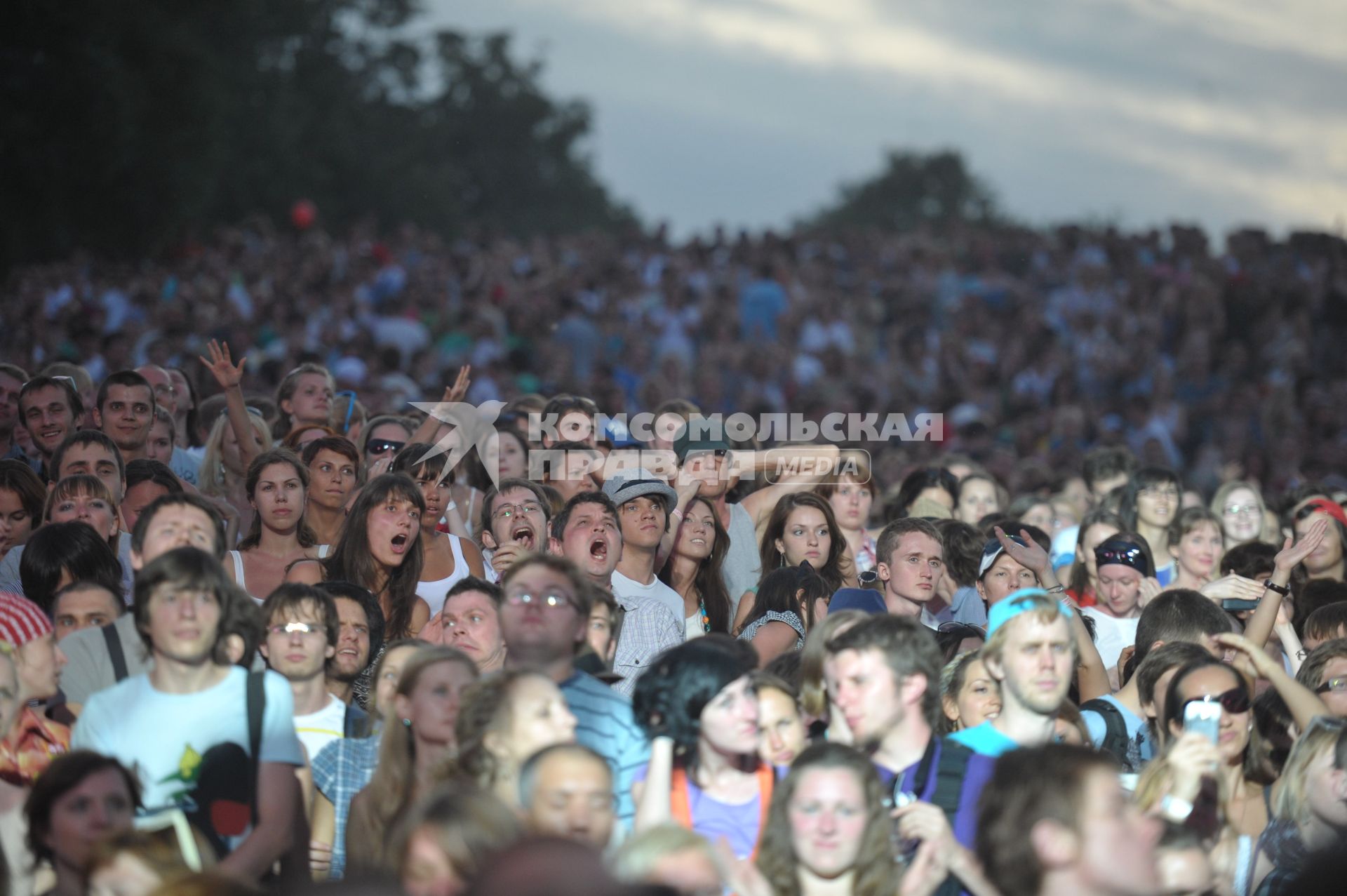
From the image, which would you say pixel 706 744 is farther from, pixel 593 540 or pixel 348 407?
pixel 348 407

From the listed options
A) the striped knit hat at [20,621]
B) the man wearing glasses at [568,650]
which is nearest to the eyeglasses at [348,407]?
the striped knit hat at [20,621]

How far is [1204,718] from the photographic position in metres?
4.91

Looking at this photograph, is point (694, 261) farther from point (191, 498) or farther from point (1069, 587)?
point (191, 498)

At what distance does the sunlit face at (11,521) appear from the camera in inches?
241

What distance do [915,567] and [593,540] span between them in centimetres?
143

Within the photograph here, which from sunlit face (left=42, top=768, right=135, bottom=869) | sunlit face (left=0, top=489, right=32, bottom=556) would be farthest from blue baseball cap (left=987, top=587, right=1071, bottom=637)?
sunlit face (left=0, top=489, right=32, bottom=556)

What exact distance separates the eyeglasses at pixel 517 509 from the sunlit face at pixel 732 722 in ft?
8.08

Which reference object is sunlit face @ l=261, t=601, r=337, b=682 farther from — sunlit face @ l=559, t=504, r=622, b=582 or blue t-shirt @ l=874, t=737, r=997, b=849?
blue t-shirt @ l=874, t=737, r=997, b=849

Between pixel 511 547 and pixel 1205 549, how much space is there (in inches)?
143

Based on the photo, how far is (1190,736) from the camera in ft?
14.2

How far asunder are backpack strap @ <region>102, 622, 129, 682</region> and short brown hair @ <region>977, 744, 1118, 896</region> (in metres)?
2.61

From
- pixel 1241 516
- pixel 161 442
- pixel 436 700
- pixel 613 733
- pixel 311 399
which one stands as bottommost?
pixel 613 733

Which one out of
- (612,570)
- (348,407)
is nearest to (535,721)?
(612,570)

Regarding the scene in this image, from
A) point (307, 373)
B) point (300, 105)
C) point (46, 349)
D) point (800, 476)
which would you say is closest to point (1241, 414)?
point (800, 476)
